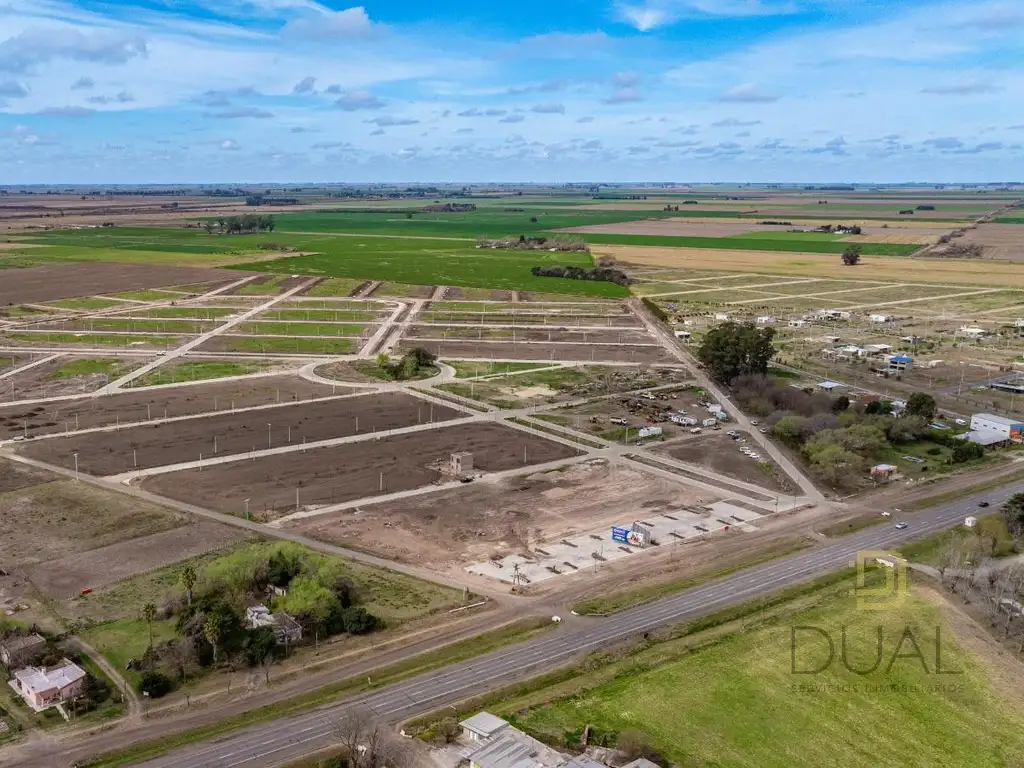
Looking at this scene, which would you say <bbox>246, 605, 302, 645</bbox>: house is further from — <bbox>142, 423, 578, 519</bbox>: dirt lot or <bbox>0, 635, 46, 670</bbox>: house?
<bbox>142, 423, 578, 519</bbox>: dirt lot

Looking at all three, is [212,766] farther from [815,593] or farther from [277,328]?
[277,328]

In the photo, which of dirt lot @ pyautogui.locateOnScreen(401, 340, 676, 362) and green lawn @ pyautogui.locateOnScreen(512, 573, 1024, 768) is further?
dirt lot @ pyautogui.locateOnScreen(401, 340, 676, 362)

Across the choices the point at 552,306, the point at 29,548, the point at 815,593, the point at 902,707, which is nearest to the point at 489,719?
the point at 902,707

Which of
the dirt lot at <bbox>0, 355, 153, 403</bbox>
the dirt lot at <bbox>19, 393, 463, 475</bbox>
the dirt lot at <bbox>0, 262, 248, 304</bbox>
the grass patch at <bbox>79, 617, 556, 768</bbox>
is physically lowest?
the grass patch at <bbox>79, 617, 556, 768</bbox>

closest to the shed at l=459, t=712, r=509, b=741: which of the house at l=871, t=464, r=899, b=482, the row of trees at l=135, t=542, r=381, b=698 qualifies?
the row of trees at l=135, t=542, r=381, b=698

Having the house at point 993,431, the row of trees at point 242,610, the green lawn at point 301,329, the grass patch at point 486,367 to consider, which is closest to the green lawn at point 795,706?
the row of trees at point 242,610

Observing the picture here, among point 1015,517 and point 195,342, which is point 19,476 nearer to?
point 195,342

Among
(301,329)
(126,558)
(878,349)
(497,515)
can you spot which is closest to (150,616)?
(126,558)
